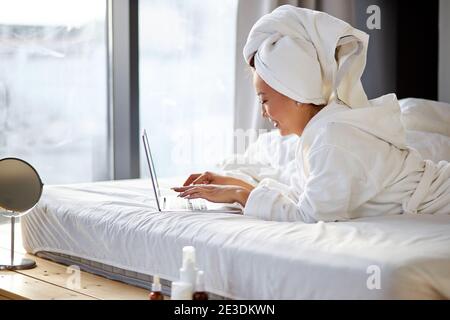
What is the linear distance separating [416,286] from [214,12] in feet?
9.63

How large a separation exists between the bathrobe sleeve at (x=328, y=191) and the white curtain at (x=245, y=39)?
190 centimetres

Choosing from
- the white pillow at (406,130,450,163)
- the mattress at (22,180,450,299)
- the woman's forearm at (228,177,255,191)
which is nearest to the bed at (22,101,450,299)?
the mattress at (22,180,450,299)

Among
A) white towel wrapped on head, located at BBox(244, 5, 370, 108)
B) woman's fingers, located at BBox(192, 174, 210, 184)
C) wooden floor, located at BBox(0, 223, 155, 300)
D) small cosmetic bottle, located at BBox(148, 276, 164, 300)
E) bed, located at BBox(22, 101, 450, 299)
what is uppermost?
white towel wrapped on head, located at BBox(244, 5, 370, 108)

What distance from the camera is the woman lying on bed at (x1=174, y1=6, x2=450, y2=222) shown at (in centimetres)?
204

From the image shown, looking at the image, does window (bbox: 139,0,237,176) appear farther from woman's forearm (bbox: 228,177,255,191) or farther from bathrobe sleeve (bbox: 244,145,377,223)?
bathrobe sleeve (bbox: 244,145,377,223)

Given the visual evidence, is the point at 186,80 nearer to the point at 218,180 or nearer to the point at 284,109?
the point at 218,180

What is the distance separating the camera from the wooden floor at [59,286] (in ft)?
6.69

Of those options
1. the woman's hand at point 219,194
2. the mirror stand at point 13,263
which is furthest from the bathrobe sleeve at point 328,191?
the mirror stand at point 13,263

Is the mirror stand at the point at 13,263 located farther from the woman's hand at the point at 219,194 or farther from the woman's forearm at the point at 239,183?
the woman's forearm at the point at 239,183

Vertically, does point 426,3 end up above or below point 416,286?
above

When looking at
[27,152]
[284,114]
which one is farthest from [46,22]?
[284,114]

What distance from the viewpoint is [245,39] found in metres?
3.96

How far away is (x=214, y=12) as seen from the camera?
4309mm
